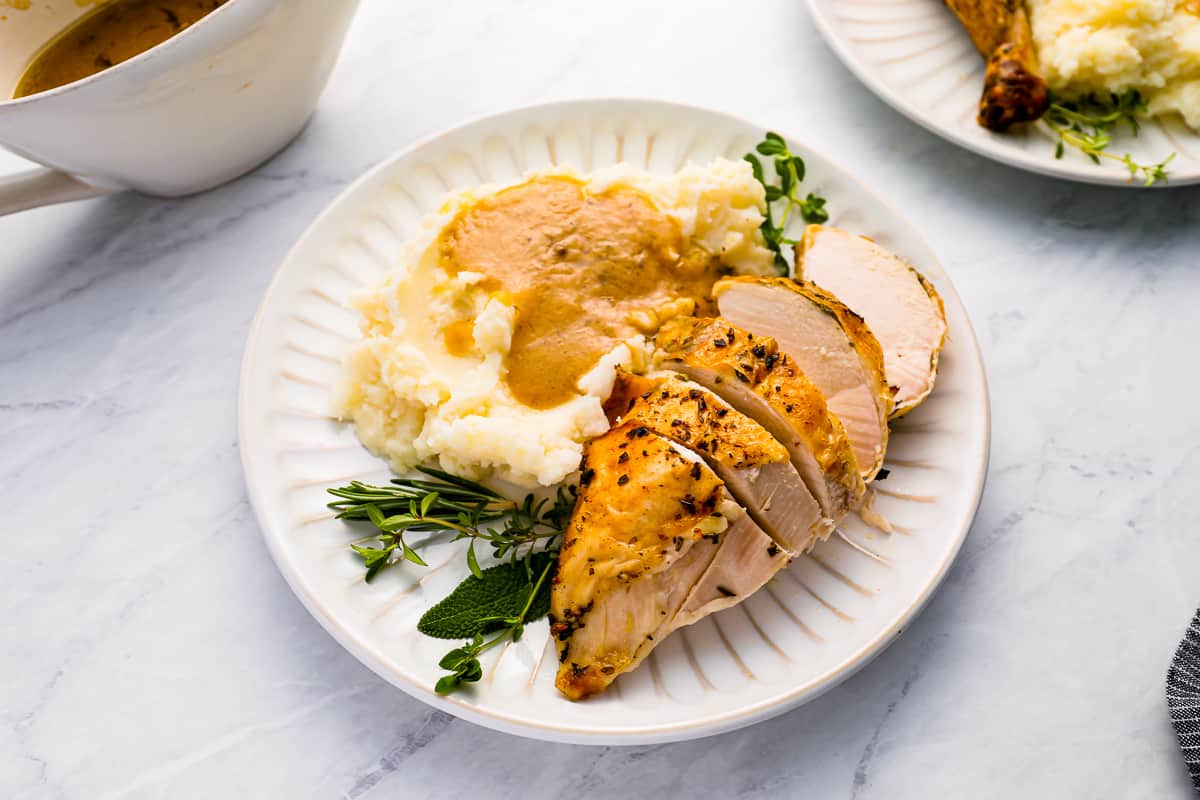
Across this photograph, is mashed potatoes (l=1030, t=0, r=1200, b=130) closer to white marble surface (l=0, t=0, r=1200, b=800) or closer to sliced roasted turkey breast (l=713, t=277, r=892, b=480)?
white marble surface (l=0, t=0, r=1200, b=800)

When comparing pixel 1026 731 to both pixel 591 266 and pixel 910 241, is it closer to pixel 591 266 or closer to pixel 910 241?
pixel 910 241

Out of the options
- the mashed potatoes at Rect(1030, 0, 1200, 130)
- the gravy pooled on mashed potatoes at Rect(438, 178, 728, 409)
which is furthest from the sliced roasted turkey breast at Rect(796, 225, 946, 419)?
the mashed potatoes at Rect(1030, 0, 1200, 130)

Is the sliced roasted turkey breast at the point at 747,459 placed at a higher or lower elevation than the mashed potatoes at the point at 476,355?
lower

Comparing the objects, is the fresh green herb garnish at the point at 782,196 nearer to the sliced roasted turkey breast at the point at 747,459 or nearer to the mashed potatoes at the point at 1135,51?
the sliced roasted turkey breast at the point at 747,459

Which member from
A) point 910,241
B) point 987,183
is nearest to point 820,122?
point 987,183

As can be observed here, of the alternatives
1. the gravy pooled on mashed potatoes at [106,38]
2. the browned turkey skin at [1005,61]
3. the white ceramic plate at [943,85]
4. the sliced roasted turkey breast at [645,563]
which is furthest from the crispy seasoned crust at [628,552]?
the gravy pooled on mashed potatoes at [106,38]

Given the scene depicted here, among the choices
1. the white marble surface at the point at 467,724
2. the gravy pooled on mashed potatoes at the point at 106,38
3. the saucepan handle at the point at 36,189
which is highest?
the gravy pooled on mashed potatoes at the point at 106,38
